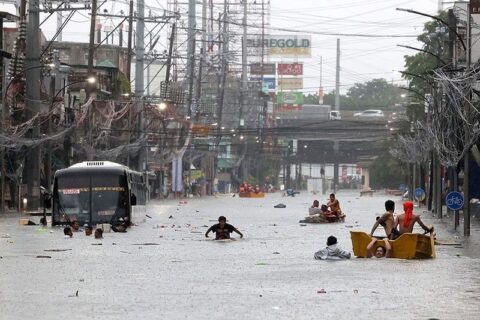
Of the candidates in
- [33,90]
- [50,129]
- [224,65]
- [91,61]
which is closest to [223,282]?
[33,90]

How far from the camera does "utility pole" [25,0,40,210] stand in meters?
69.9

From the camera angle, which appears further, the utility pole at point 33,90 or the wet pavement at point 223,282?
the utility pole at point 33,90

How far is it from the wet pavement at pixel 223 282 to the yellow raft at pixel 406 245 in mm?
468

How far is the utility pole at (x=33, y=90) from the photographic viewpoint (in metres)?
69.9

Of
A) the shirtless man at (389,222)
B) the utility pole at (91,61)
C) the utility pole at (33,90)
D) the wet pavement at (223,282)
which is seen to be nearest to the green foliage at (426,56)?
the utility pole at (91,61)

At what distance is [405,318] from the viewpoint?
19.5 metres

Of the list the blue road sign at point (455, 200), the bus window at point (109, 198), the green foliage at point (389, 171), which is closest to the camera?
the blue road sign at point (455, 200)

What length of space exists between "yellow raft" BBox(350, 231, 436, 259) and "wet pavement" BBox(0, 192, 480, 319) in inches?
18.4

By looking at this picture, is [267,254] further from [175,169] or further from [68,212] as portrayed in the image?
[175,169]

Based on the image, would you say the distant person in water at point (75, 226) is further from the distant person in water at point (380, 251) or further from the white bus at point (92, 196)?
the distant person in water at point (380, 251)

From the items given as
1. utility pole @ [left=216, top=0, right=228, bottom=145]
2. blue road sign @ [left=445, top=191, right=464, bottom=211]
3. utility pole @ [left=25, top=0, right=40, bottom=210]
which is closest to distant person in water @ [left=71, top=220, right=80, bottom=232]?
blue road sign @ [left=445, top=191, right=464, bottom=211]

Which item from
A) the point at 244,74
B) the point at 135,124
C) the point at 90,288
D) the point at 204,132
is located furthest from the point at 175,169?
the point at 90,288

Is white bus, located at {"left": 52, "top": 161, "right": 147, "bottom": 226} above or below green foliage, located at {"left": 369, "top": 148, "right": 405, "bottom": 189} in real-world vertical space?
above

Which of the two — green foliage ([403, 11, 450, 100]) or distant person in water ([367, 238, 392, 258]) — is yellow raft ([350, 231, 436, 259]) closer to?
distant person in water ([367, 238, 392, 258])
